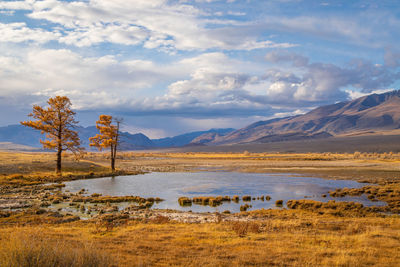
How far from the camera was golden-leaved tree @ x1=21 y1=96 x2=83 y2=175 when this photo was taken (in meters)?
43.8

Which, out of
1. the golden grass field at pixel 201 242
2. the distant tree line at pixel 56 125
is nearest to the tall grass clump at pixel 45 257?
the golden grass field at pixel 201 242

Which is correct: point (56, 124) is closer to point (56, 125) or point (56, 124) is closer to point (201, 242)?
point (56, 125)

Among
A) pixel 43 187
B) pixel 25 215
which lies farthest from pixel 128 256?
pixel 43 187

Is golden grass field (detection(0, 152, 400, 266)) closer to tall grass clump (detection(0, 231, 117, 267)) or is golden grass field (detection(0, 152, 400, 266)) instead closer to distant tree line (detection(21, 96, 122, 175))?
tall grass clump (detection(0, 231, 117, 267))

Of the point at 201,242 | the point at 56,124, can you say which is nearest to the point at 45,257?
the point at 201,242

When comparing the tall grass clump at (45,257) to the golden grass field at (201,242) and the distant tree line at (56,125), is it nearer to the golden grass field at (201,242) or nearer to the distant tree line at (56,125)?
the golden grass field at (201,242)

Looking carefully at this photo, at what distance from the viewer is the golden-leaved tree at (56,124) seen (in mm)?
43844

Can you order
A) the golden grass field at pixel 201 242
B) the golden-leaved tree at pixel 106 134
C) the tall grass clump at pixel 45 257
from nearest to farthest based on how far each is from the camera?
1. the tall grass clump at pixel 45 257
2. the golden grass field at pixel 201 242
3. the golden-leaved tree at pixel 106 134

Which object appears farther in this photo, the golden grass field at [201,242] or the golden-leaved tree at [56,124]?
the golden-leaved tree at [56,124]

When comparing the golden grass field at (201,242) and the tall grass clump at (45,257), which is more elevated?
the tall grass clump at (45,257)

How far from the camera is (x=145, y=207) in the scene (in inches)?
975

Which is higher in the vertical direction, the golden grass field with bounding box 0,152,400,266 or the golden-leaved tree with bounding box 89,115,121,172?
the golden-leaved tree with bounding box 89,115,121,172

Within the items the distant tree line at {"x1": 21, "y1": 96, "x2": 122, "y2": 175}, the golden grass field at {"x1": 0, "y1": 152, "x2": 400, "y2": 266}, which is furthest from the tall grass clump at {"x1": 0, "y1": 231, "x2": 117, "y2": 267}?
the distant tree line at {"x1": 21, "y1": 96, "x2": 122, "y2": 175}

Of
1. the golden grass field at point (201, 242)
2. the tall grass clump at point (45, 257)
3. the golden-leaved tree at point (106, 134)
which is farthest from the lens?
the golden-leaved tree at point (106, 134)
